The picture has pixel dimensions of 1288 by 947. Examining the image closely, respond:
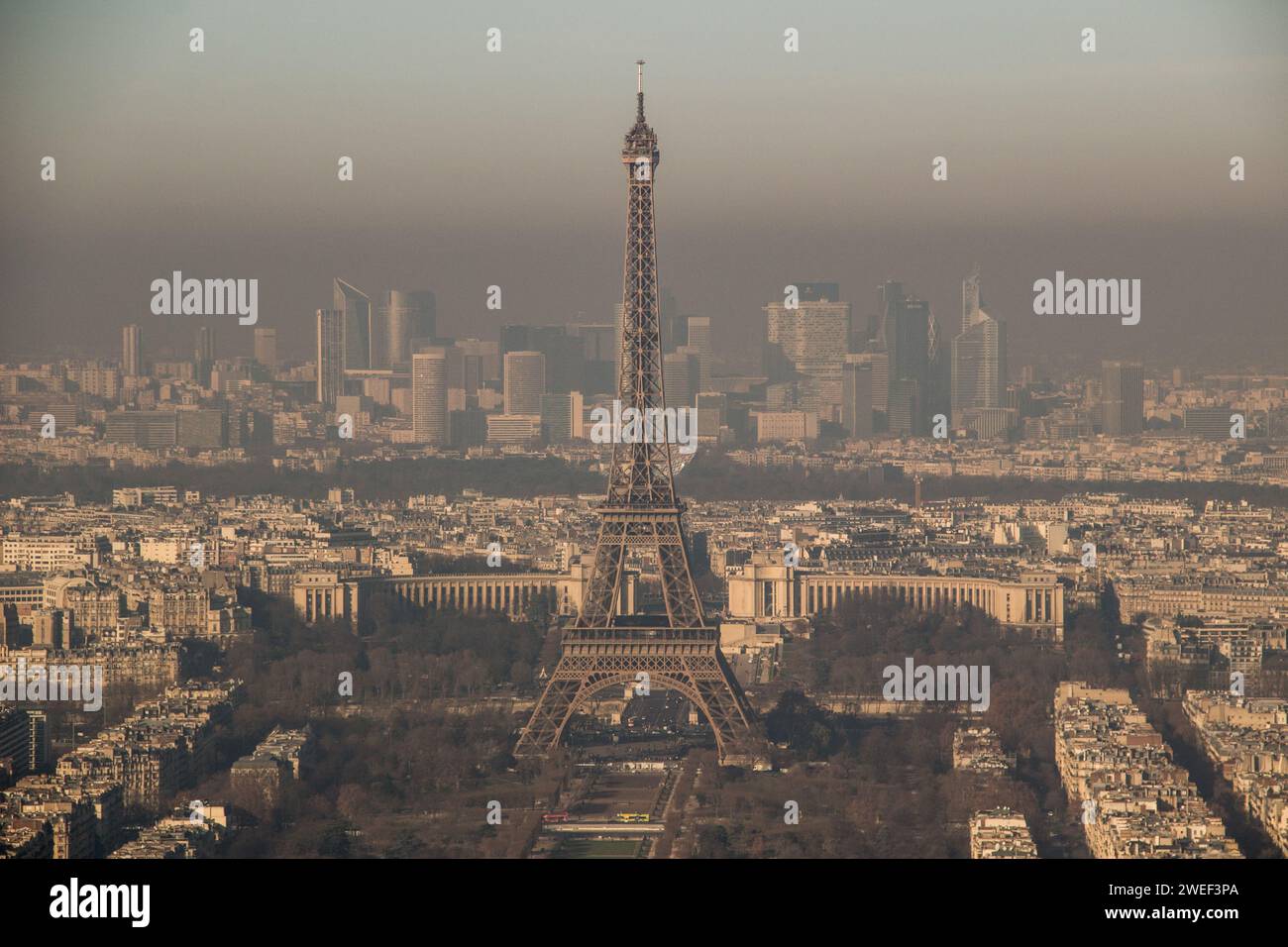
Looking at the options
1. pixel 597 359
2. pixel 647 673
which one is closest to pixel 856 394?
pixel 597 359


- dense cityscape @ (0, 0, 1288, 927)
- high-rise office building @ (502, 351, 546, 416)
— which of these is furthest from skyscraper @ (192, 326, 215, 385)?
high-rise office building @ (502, 351, 546, 416)

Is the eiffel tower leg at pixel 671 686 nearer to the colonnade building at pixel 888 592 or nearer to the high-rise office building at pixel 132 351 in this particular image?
the colonnade building at pixel 888 592

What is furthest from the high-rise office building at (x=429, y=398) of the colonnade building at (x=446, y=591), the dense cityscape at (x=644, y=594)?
the colonnade building at (x=446, y=591)

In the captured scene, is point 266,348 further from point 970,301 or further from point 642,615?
point 642,615

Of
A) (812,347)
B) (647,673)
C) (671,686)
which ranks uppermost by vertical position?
(812,347)

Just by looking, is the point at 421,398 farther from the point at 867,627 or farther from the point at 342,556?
the point at 867,627

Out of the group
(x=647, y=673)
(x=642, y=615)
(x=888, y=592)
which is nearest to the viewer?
(x=647, y=673)
